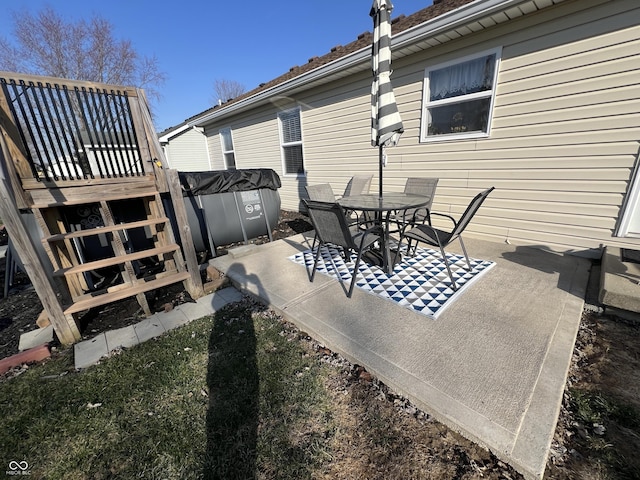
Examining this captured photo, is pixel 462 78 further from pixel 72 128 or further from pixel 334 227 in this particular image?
pixel 72 128

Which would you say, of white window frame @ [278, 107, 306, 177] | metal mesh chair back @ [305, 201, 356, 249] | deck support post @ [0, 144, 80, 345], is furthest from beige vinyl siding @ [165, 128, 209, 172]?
metal mesh chair back @ [305, 201, 356, 249]

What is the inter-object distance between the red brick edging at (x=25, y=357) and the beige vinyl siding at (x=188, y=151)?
372 inches

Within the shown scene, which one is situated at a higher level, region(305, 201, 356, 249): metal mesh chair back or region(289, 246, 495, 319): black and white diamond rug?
region(305, 201, 356, 249): metal mesh chair back

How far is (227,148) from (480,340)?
30.9 ft

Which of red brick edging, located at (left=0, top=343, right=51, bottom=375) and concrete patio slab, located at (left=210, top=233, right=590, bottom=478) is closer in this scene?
concrete patio slab, located at (left=210, top=233, right=590, bottom=478)

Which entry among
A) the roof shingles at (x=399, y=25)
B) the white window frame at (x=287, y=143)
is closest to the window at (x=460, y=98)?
the roof shingles at (x=399, y=25)

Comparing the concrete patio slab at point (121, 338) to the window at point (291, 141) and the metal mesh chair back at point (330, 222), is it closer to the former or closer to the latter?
the metal mesh chair back at point (330, 222)

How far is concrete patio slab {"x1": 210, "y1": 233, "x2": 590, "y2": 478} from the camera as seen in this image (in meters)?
1.35

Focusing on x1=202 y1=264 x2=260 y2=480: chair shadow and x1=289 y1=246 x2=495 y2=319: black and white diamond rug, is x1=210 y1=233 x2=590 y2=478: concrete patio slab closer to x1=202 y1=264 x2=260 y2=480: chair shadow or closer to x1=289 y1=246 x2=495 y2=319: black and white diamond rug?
x1=289 y1=246 x2=495 y2=319: black and white diamond rug

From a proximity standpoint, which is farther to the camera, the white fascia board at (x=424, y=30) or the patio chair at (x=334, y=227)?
the white fascia board at (x=424, y=30)

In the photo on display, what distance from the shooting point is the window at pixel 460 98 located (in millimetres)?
3586

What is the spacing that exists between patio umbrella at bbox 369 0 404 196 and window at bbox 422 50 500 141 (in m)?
1.67

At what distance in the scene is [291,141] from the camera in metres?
6.88

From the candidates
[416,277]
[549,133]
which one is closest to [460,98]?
[549,133]
